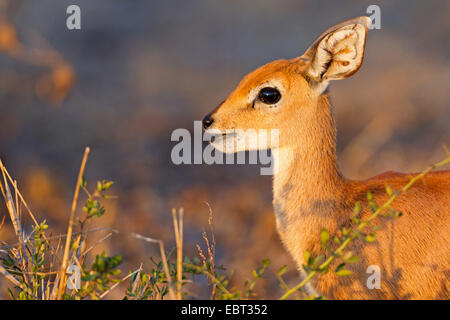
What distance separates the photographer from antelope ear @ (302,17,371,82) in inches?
146

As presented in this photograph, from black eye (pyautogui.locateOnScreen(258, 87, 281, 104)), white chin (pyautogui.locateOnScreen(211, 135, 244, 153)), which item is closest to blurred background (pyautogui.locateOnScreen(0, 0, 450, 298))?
white chin (pyautogui.locateOnScreen(211, 135, 244, 153))

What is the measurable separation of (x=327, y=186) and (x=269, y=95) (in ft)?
1.88

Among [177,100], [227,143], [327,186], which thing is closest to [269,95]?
[227,143]

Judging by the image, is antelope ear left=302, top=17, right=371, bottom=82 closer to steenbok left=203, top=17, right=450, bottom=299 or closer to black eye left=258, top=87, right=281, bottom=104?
steenbok left=203, top=17, right=450, bottom=299

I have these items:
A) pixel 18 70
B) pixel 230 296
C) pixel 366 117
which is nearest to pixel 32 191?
pixel 18 70

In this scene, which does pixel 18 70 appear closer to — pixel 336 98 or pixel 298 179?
pixel 336 98

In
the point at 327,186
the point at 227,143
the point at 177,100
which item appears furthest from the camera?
the point at 177,100

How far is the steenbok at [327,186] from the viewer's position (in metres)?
3.41

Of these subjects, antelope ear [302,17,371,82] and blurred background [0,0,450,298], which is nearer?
antelope ear [302,17,371,82]

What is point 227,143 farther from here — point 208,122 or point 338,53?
point 338,53

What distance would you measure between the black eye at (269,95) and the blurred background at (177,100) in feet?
8.58

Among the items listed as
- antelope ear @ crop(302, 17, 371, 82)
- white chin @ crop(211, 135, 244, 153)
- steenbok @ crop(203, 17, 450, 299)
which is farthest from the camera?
white chin @ crop(211, 135, 244, 153)

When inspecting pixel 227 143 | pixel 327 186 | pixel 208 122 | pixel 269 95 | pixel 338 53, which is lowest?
pixel 327 186

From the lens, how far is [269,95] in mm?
3803
